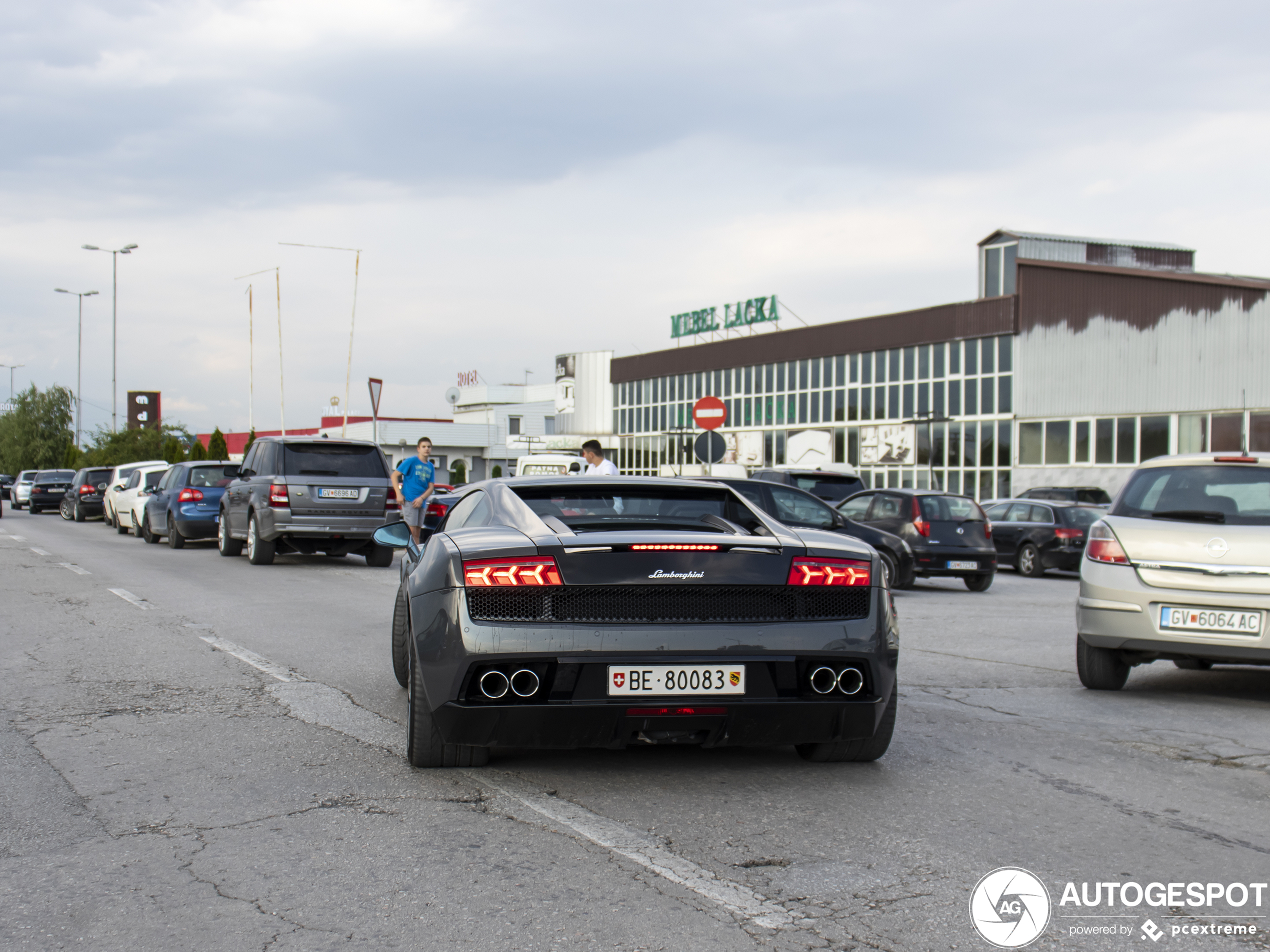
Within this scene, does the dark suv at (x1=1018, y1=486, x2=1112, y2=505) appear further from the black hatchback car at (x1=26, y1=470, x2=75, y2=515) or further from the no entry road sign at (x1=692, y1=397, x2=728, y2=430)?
the black hatchback car at (x1=26, y1=470, x2=75, y2=515)

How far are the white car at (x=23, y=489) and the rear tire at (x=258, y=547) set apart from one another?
35971mm

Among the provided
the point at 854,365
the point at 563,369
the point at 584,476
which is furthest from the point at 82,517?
the point at 563,369

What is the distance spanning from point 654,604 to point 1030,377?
41.8m

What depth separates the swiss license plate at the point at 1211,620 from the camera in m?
7.13

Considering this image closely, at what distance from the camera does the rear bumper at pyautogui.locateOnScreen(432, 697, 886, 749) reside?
185 inches

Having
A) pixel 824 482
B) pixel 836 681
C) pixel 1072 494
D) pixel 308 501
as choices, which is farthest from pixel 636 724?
pixel 1072 494

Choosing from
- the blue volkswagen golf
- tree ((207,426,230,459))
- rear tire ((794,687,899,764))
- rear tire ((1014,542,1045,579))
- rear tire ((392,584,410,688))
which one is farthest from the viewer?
tree ((207,426,230,459))

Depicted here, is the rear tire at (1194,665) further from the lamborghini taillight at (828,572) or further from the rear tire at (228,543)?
the rear tire at (228,543)

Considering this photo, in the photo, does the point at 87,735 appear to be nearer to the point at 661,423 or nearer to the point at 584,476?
the point at 584,476

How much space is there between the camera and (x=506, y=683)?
4715 millimetres

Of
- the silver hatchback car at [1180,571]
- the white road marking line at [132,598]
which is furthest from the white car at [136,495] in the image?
the silver hatchback car at [1180,571]

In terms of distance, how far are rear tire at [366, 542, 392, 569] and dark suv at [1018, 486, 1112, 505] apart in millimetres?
16911

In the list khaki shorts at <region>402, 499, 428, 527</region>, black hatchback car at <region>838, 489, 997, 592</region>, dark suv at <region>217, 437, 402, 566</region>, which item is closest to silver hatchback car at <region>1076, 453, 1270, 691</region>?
khaki shorts at <region>402, 499, 428, 527</region>

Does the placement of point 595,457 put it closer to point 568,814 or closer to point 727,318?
point 568,814
